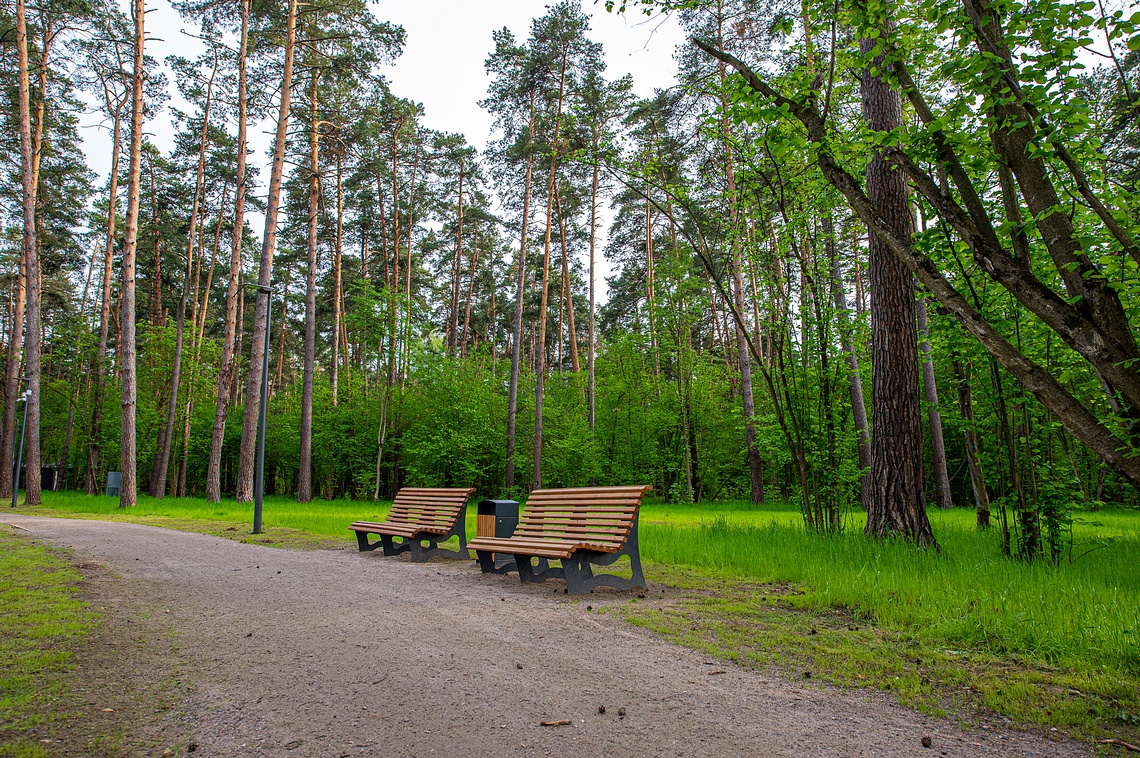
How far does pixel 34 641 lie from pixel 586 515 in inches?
169

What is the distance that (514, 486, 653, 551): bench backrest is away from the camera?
6016 millimetres

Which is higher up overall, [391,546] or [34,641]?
[34,641]

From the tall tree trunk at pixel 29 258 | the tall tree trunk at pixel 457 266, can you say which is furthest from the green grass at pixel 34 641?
the tall tree trunk at pixel 457 266

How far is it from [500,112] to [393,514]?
17.3 metres

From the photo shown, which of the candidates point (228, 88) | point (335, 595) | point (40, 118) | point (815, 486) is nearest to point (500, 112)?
point (228, 88)

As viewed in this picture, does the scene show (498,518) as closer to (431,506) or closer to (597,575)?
(431,506)

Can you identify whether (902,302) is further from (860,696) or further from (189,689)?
(189,689)

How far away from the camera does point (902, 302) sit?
7699 mm

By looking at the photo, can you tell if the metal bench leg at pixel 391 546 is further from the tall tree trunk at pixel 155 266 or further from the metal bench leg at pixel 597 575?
the tall tree trunk at pixel 155 266

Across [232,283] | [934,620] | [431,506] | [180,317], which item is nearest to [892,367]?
[934,620]

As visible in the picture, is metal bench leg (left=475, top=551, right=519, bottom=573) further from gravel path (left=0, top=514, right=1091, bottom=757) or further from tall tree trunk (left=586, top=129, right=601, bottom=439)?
tall tree trunk (left=586, top=129, right=601, bottom=439)

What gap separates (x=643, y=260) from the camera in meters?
30.0

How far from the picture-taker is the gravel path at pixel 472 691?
Answer: 104 inches

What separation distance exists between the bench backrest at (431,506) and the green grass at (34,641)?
3749mm
